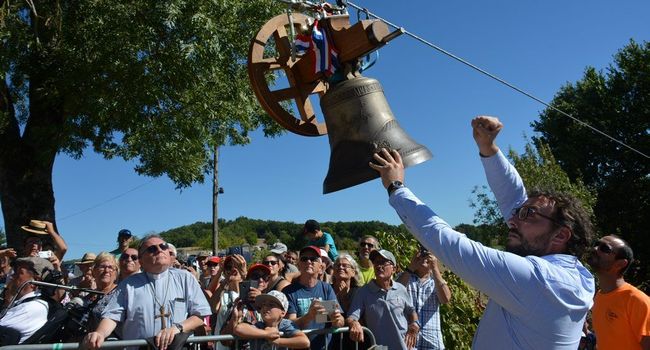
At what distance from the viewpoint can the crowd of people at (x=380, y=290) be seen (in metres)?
2.37

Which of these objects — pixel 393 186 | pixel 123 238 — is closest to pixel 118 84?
pixel 123 238

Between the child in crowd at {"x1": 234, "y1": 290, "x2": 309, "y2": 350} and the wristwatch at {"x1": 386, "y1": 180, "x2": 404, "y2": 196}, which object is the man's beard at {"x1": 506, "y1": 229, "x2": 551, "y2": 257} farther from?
the child in crowd at {"x1": 234, "y1": 290, "x2": 309, "y2": 350}

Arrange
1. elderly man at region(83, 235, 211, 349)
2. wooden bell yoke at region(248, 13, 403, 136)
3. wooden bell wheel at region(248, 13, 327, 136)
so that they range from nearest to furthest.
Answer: wooden bell yoke at region(248, 13, 403, 136) → wooden bell wheel at region(248, 13, 327, 136) → elderly man at region(83, 235, 211, 349)

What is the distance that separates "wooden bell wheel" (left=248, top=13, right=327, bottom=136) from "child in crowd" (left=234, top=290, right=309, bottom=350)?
78.2 inches

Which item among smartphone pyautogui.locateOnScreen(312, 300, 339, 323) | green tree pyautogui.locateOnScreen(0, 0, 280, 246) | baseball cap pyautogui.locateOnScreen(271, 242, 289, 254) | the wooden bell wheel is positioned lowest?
smartphone pyautogui.locateOnScreen(312, 300, 339, 323)

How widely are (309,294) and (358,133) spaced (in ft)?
10.7

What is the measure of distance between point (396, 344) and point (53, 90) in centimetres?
825

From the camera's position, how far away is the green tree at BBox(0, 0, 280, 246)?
10.1m

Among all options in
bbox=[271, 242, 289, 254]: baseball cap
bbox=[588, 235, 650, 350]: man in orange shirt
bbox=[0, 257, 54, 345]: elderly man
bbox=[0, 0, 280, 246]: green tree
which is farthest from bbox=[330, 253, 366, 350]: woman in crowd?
bbox=[0, 0, 280, 246]: green tree

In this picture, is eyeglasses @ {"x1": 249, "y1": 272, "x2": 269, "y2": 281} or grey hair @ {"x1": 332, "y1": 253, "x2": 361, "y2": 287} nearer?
eyeglasses @ {"x1": 249, "y1": 272, "x2": 269, "y2": 281}

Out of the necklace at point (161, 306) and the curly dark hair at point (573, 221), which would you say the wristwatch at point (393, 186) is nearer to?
the curly dark hair at point (573, 221)

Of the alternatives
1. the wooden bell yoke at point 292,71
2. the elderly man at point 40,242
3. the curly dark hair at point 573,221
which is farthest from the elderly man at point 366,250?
the curly dark hair at point 573,221

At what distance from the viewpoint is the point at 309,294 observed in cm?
595

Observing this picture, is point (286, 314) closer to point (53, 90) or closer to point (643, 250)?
point (53, 90)
